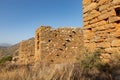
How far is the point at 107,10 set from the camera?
573 cm

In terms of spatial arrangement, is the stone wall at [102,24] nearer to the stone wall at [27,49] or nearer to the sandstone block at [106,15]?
the sandstone block at [106,15]

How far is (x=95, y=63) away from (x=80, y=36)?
321 inches

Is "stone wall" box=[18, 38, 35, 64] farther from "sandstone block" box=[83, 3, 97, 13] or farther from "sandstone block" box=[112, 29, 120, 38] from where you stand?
"sandstone block" box=[112, 29, 120, 38]

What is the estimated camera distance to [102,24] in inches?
232

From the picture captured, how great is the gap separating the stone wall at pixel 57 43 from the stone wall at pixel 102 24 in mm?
6336

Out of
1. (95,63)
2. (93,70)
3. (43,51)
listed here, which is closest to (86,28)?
(95,63)

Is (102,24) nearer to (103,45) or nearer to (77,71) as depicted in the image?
(103,45)

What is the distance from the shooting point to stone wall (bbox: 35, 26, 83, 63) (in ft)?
42.6

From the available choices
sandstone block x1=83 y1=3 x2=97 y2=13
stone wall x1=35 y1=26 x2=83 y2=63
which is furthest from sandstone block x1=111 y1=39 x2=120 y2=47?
stone wall x1=35 y1=26 x2=83 y2=63

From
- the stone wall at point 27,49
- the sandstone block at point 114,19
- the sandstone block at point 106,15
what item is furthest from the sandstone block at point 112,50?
the stone wall at point 27,49

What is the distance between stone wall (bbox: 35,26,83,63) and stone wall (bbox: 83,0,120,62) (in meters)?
6.34

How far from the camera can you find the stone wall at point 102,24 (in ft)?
18.1

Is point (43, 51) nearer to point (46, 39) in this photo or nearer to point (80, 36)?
point (46, 39)

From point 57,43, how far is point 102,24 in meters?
7.52
